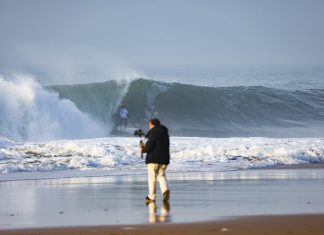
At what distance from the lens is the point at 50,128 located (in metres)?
33.7

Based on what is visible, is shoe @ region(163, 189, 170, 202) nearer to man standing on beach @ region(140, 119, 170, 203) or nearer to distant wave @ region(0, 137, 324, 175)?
man standing on beach @ region(140, 119, 170, 203)

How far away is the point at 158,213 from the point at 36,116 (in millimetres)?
23603

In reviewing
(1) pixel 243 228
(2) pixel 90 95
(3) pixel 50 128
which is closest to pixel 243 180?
(1) pixel 243 228

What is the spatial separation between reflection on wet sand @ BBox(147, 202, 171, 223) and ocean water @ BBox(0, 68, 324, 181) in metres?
5.84

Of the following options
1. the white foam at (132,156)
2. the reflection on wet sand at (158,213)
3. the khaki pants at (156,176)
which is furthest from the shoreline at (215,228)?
the white foam at (132,156)

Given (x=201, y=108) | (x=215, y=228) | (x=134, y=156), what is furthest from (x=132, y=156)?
(x=201, y=108)

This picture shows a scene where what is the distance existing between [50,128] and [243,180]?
18.5 metres

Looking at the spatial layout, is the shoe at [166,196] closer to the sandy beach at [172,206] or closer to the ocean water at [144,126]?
the sandy beach at [172,206]

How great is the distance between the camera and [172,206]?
39.2ft

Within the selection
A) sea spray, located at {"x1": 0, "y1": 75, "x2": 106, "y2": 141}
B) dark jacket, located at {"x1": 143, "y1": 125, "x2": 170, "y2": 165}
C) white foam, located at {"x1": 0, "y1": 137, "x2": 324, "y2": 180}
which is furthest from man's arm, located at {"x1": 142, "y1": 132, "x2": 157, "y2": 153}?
sea spray, located at {"x1": 0, "y1": 75, "x2": 106, "y2": 141}

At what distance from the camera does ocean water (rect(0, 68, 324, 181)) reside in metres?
20.3

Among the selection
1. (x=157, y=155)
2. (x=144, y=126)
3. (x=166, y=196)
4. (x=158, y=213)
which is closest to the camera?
(x=158, y=213)

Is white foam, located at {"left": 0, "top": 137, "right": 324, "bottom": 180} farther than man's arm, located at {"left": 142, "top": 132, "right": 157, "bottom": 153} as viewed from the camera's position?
Yes

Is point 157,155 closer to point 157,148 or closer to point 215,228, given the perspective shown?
point 157,148
